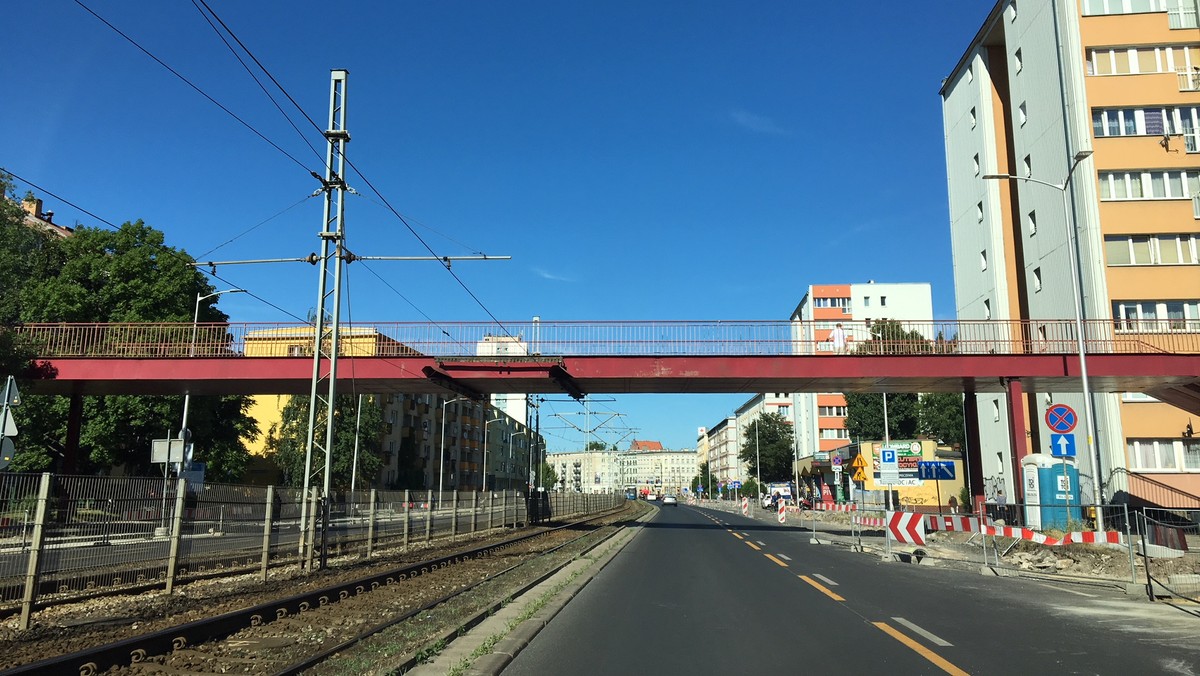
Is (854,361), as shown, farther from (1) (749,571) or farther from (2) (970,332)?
(1) (749,571)

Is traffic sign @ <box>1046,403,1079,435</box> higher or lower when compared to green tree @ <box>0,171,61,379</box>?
lower

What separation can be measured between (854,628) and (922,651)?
1454mm

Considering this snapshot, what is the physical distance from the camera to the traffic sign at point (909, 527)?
67.3ft

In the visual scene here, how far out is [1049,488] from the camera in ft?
79.5

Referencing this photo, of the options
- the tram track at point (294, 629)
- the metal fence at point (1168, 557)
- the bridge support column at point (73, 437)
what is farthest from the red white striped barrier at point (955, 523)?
the bridge support column at point (73, 437)

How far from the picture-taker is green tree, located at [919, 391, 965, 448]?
77688mm

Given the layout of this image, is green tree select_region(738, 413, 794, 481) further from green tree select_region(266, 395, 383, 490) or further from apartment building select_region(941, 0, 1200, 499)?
apartment building select_region(941, 0, 1200, 499)

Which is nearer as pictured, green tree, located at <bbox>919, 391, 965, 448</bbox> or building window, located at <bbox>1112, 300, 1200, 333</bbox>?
building window, located at <bbox>1112, 300, 1200, 333</bbox>

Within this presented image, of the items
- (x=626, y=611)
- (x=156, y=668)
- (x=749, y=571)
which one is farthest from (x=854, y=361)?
(x=156, y=668)

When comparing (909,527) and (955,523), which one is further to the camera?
(955,523)

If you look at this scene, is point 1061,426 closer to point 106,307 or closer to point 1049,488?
point 1049,488

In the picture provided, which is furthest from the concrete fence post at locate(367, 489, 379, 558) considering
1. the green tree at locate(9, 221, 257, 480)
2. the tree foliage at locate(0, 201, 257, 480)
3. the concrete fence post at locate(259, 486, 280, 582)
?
the green tree at locate(9, 221, 257, 480)

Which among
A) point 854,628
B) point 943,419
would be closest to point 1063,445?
point 854,628

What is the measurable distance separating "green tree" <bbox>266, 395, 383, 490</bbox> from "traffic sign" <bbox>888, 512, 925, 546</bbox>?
42.9m
